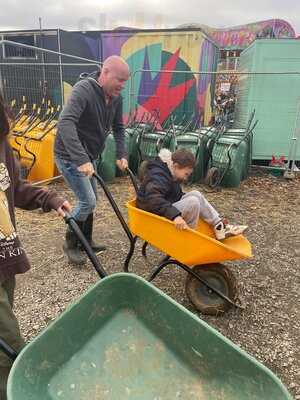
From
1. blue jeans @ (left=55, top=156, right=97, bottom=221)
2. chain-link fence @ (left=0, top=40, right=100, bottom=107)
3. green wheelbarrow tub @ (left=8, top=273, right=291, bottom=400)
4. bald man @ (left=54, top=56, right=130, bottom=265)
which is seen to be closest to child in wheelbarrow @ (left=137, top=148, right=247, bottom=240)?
bald man @ (left=54, top=56, right=130, bottom=265)

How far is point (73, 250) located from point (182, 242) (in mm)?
1364

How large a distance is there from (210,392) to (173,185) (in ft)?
5.30

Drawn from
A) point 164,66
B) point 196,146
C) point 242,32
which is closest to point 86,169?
point 196,146

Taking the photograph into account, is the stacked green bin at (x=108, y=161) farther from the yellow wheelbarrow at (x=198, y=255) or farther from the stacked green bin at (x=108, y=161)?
the yellow wheelbarrow at (x=198, y=255)

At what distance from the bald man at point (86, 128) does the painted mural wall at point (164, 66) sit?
675 centimetres

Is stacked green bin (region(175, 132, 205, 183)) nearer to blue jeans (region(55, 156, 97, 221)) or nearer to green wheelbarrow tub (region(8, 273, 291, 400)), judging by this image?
blue jeans (region(55, 156, 97, 221))

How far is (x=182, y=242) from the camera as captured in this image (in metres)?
2.52

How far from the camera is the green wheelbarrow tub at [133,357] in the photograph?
4.61 ft

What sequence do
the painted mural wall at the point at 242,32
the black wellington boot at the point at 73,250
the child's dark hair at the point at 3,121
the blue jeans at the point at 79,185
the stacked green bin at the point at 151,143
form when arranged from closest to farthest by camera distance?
1. the child's dark hair at the point at 3,121
2. the blue jeans at the point at 79,185
3. the black wellington boot at the point at 73,250
4. the stacked green bin at the point at 151,143
5. the painted mural wall at the point at 242,32

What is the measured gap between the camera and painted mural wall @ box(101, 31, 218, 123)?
990cm

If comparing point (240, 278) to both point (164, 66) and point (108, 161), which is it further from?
point (164, 66)

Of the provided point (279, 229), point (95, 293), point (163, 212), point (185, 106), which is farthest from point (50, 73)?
point (95, 293)

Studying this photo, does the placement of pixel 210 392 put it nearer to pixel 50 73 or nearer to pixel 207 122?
pixel 50 73

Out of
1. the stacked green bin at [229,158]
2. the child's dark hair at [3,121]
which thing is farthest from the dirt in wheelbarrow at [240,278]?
the child's dark hair at [3,121]
